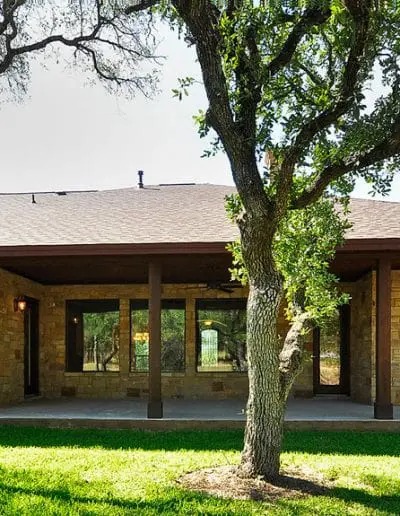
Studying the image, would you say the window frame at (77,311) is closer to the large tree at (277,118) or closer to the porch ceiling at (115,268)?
the porch ceiling at (115,268)

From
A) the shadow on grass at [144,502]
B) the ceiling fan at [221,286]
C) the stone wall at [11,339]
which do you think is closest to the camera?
the shadow on grass at [144,502]

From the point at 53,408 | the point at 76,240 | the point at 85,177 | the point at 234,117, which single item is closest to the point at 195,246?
the point at 76,240

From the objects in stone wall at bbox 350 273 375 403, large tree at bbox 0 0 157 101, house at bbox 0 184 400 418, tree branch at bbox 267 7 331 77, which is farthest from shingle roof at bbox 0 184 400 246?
tree branch at bbox 267 7 331 77

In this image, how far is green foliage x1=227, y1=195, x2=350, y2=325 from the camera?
612 centimetres

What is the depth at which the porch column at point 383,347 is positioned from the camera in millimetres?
8297

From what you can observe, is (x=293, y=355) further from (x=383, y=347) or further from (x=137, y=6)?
(x=137, y=6)

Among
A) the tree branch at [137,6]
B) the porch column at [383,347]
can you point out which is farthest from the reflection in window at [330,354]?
the tree branch at [137,6]

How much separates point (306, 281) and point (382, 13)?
2613 mm

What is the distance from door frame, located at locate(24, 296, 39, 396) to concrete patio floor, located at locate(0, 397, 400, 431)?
1.26 meters

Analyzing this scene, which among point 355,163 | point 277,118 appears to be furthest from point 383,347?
point 277,118

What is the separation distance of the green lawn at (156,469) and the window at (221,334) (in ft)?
13.8

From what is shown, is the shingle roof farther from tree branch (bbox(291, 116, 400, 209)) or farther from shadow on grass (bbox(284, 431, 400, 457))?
tree branch (bbox(291, 116, 400, 209))

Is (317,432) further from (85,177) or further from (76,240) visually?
(85,177)

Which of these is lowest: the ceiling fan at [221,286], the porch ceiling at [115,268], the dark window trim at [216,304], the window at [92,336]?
the window at [92,336]
